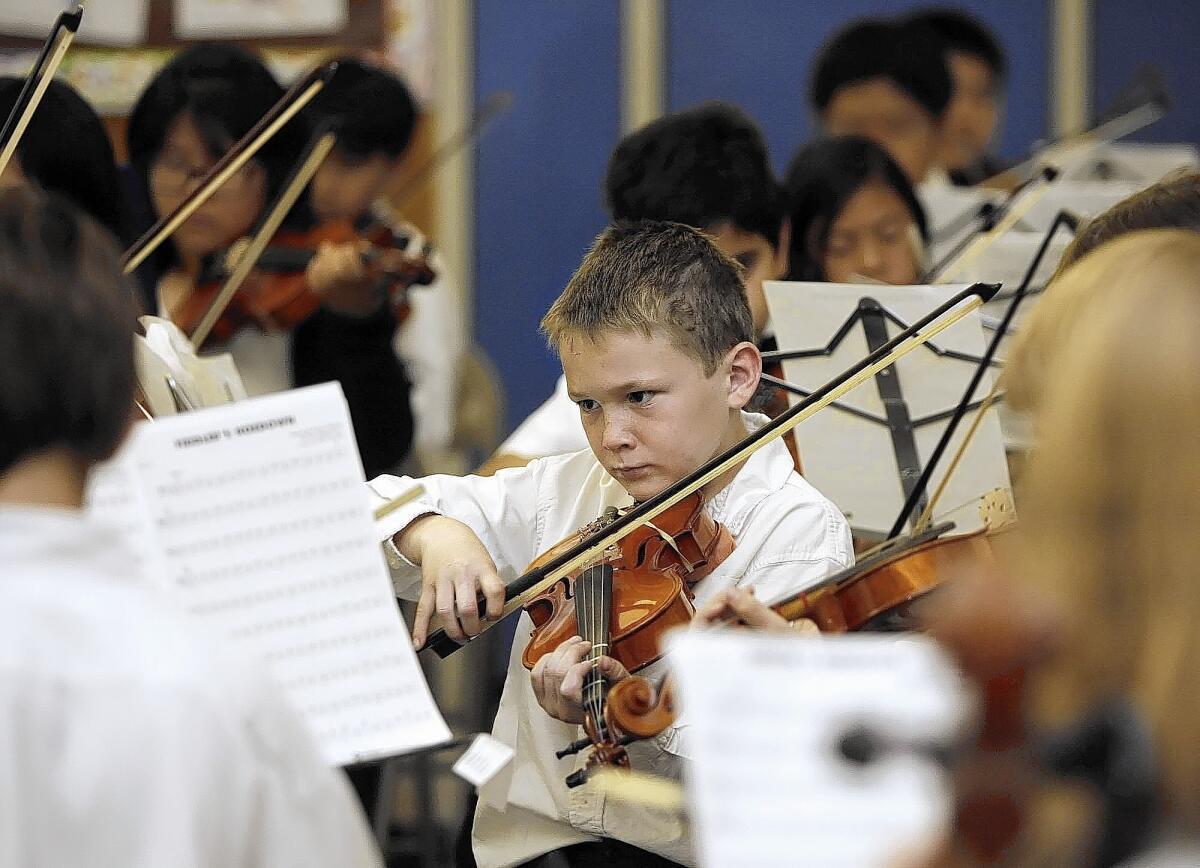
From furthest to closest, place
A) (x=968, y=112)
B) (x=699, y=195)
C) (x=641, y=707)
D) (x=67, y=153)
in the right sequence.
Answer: (x=968, y=112), (x=699, y=195), (x=67, y=153), (x=641, y=707)

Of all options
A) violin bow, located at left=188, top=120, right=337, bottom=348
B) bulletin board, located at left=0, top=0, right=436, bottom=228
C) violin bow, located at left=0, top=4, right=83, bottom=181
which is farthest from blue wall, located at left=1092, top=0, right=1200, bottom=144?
violin bow, located at left=0, top=4, right=83, bottom=181

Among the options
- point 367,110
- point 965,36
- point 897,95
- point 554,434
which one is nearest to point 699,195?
point 554,434

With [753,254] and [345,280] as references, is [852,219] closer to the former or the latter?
[753,254]

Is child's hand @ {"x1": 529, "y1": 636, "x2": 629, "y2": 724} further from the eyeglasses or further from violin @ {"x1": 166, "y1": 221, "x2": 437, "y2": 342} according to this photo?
the eyeglasses

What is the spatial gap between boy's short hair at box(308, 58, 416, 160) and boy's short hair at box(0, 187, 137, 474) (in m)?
2.04

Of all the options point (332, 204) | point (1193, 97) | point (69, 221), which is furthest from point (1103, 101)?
point (69, 221)

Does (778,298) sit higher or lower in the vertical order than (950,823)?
higher

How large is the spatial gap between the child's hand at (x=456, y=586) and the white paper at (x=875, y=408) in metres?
0.49

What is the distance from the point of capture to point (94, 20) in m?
3.86

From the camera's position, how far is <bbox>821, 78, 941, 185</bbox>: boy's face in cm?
322

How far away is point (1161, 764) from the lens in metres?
0.79

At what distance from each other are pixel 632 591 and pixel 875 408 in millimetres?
533

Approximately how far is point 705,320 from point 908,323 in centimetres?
32

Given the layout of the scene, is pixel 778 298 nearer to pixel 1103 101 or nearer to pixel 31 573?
pixel 31 573
